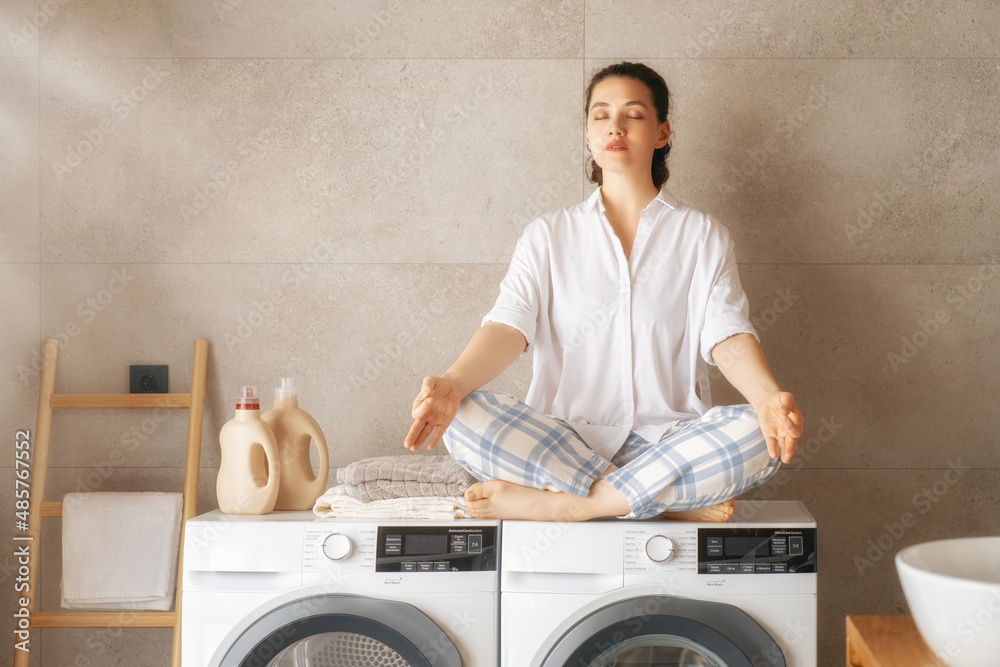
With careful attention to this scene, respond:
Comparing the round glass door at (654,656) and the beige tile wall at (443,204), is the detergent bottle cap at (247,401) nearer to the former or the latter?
the beige tile wall at (443,204)

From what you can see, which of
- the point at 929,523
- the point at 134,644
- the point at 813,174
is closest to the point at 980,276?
the point at 813,174

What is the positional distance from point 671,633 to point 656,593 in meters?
0.06

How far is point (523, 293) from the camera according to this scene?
1617mm

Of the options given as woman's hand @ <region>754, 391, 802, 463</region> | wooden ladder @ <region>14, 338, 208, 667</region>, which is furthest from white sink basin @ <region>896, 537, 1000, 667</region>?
wooden ladder @ <region>14, 338, 208, 667</region>

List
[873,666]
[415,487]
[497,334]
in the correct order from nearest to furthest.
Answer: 1. [873,666]
2. [415,487]
3. [497,334]

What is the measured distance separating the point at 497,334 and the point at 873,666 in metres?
0.87

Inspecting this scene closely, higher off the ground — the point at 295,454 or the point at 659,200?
the point at 659,200

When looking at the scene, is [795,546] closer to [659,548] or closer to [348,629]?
[659,548]

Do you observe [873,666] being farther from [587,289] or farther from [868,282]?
[868,282]

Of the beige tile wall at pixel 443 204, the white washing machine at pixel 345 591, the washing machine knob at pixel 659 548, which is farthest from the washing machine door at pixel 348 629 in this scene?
the beige tile wall at pixel 443 204

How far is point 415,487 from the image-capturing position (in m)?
1.40

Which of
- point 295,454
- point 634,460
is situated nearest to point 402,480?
point 295,454

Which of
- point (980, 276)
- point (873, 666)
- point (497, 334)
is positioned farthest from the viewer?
point (980, 276)

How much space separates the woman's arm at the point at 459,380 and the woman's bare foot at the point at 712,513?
40 cm
